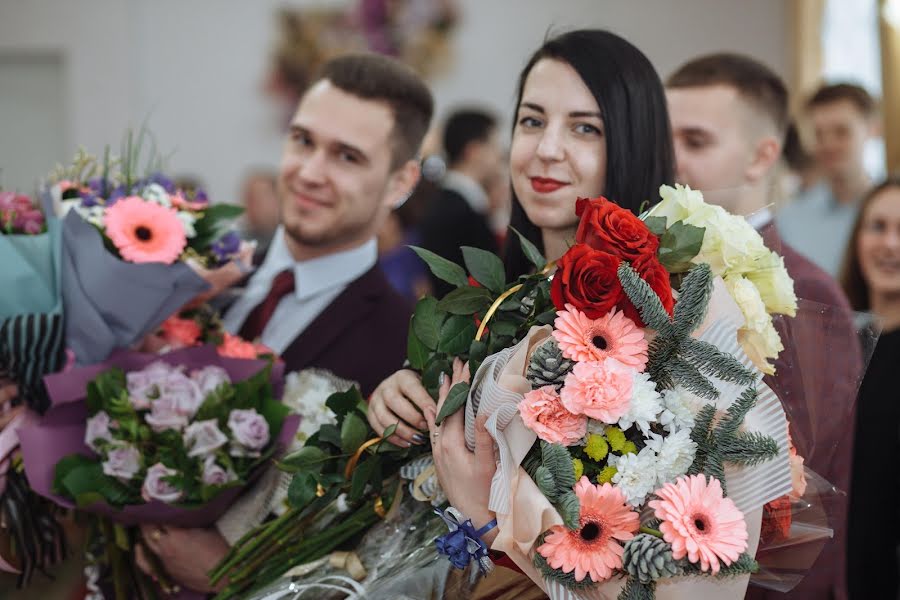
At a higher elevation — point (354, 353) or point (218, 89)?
point (354, 353)

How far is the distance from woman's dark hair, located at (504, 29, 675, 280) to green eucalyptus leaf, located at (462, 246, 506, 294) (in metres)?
0.31

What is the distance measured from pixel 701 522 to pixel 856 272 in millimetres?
2164

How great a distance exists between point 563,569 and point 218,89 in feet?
22.1

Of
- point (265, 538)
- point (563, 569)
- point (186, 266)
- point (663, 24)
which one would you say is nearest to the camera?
point (563, 569)

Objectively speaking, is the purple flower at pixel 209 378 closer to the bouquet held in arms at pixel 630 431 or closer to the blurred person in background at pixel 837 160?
the bouquet held in arms at pixel 630 431

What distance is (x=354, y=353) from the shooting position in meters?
2.09

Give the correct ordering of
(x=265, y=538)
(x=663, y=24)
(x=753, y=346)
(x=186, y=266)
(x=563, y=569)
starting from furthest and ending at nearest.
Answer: (x=663, y=24), (x=186, y=266), (x=265, y=538), (x=753, y=346), (x=563, y=569)

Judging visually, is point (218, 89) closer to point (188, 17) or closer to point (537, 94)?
point (188, 17)

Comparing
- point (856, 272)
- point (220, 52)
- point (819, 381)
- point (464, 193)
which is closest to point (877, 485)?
point (856, 272)

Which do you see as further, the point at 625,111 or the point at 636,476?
the point at 625,111

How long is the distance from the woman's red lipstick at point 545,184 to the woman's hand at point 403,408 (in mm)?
416

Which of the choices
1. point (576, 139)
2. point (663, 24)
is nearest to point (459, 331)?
point (576, 139)

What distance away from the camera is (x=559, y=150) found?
5.34 feet

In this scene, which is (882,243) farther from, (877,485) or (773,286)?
(773,286)
